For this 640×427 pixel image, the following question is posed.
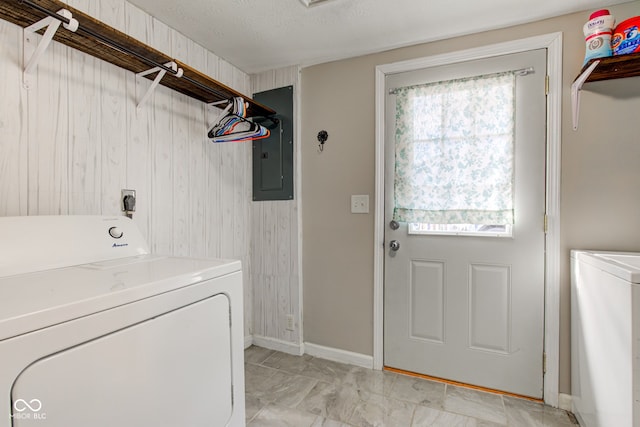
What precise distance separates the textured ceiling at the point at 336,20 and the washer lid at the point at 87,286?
142 centimetres

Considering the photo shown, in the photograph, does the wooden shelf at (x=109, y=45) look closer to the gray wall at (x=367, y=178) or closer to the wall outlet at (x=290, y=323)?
the gray wall at (x=367, y=178)

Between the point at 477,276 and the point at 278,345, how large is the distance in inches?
61.9

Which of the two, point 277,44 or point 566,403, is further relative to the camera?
point 277,44

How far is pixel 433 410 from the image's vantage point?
5.53 ft

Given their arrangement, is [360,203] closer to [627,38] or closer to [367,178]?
[367,178]

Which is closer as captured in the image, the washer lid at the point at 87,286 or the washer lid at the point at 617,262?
the washer lid at the point at 87,286

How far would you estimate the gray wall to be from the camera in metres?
1.59

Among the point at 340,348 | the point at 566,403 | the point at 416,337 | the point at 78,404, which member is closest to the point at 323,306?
the point at 340,348

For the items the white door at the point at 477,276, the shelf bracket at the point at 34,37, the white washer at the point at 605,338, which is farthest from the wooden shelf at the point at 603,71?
the shelf bracket at the point at 34,37

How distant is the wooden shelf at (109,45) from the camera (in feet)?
3.61

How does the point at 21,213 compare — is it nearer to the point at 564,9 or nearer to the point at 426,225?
the point at 426,225

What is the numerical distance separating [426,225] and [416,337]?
77cm

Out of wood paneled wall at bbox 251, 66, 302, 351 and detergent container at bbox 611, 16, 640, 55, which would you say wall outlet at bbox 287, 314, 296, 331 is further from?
detergent container at bbox 611, 16, 640, 55

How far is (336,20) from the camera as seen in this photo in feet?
5.82
